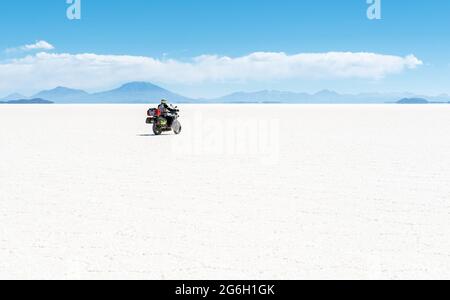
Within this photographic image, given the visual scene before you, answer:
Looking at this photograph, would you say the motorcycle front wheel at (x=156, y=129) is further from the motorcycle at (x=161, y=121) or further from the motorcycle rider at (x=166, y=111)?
the motorcycle rider at (x=166, y=111)

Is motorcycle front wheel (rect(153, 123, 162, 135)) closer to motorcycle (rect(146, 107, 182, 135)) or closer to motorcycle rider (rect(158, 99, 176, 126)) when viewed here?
motorcycle (rect(146, 107, 182, 135))

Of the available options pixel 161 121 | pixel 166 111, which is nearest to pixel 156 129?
pixel 161 121

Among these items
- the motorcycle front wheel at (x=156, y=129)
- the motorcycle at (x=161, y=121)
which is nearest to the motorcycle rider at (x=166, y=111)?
the motorcycle at (x=161, y=121)

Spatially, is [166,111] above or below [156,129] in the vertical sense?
above

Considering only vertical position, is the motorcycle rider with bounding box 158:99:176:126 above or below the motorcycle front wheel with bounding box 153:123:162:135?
above

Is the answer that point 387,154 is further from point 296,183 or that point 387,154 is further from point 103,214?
point 103,214

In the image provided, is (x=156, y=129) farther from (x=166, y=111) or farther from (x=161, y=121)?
(x=166, y=111)

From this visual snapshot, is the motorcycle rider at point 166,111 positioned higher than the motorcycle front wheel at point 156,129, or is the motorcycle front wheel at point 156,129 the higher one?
the motorcycle rider at point 166,111

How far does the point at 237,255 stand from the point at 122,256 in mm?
1225

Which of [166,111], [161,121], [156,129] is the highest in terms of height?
[166,111]

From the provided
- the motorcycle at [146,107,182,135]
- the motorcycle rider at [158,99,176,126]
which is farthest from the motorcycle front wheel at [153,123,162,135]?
the motorcycle rider at [158,99,176,126]

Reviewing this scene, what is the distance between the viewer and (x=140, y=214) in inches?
303

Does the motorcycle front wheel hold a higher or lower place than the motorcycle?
lower
